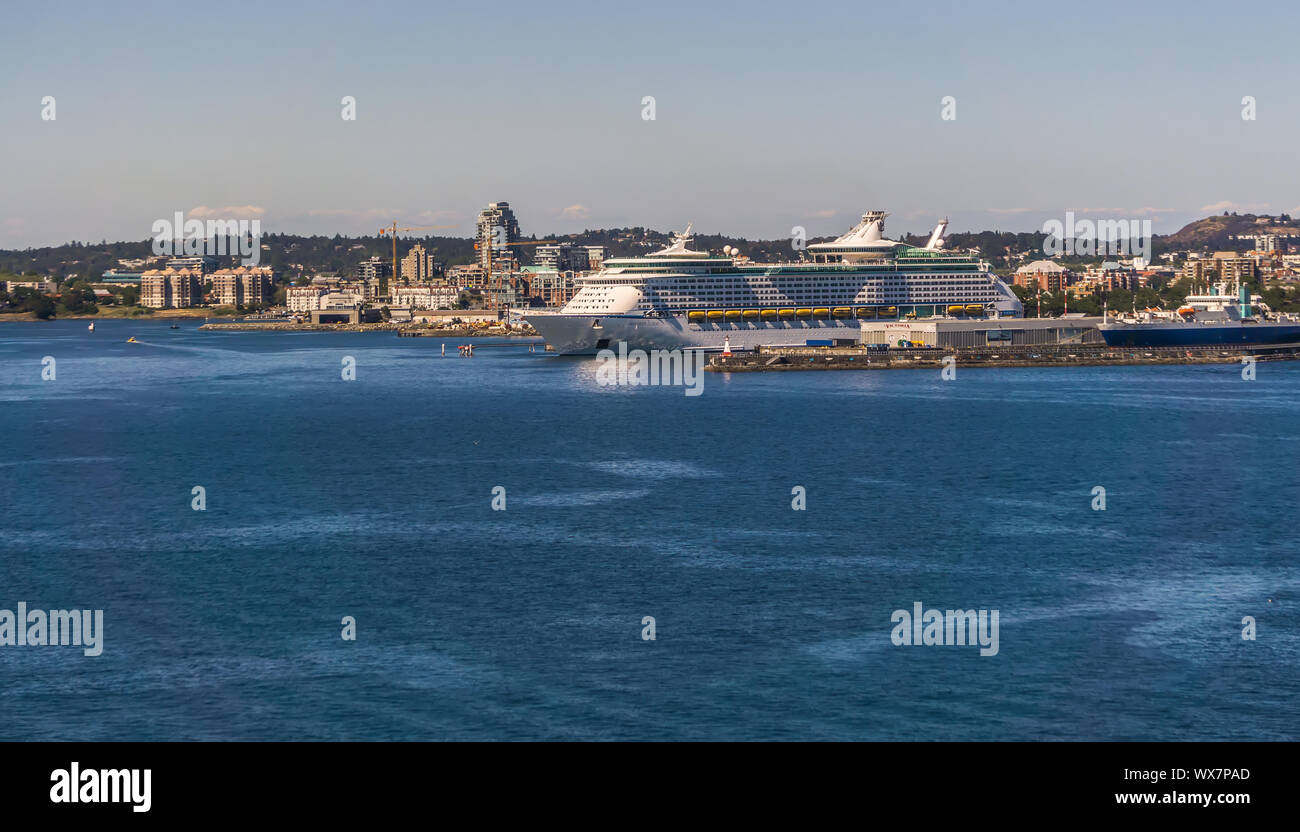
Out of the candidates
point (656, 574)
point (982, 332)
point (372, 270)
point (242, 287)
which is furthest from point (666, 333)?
point (242, 287)

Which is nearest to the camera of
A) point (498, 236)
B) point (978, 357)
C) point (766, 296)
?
point (978, 357)

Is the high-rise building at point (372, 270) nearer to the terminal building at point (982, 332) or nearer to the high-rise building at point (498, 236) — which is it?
the high-rise building at point (498, 236)

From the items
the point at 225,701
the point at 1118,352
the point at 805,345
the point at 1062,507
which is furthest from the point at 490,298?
the point at 225,701

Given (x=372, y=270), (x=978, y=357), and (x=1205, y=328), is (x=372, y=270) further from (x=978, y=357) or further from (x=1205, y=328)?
(x=978, y=357)

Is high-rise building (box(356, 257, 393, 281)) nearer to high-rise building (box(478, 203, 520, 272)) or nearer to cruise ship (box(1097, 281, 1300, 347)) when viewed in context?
high-rise building (box(478, 203, 520, 272))

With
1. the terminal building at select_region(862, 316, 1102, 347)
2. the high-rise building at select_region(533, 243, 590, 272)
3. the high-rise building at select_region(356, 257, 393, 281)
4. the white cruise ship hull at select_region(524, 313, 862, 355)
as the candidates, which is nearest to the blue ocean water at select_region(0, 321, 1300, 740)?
the white cruise ship hull at select_region(524, 313, 862, 355)

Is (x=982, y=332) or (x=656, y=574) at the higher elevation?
(x=982, y=332)
